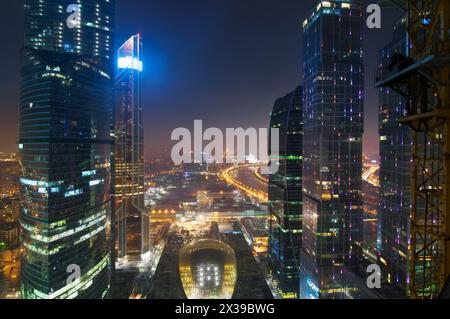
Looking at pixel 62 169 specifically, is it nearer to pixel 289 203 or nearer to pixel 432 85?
pixel 432 85

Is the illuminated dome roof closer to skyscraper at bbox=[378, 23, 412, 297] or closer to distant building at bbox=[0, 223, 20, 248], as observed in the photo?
skyscraper at bbox=[378, 23, 412, 297]

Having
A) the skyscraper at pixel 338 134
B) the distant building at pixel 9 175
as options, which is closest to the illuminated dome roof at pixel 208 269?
the skyscraper at pixel 338 134

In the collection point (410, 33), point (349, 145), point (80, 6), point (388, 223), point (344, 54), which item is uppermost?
point (80, 6)

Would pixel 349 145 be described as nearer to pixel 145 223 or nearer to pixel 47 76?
pixel 47 76

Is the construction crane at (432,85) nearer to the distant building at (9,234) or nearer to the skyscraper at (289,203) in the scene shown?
the skyscraper at (289,203)

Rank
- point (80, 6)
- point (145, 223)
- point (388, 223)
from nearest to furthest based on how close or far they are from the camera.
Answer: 1. point (388, 223)
2. point (80, 6)
3. point (145, 223)

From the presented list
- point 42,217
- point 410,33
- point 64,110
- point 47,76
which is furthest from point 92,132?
point 410,33
